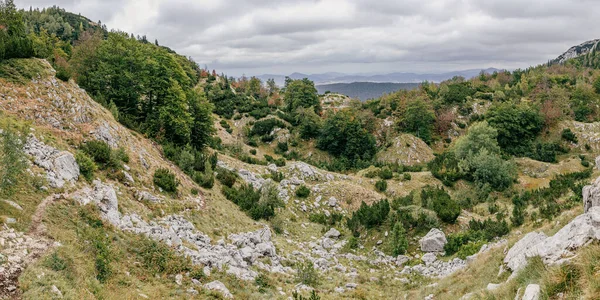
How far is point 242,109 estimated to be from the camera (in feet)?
203

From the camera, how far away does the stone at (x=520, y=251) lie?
846cm

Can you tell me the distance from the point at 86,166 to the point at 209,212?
6.08m

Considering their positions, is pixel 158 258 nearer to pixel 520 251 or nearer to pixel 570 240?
pixel 520 251

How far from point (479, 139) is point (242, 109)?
40844 millimetres

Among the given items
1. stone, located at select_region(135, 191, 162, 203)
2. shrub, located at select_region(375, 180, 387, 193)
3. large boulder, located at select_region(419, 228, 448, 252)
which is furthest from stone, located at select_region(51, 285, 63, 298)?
shrub, located at select_region(375, 180, 387, 193)

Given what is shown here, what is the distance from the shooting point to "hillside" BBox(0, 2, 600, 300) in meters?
8.34

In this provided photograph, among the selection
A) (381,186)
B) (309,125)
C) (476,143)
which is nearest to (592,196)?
(381,186)

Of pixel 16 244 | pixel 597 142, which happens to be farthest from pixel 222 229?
pixel 597 142

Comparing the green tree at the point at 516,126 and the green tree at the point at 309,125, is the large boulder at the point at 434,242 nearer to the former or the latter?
the green tree at the point at 309,125

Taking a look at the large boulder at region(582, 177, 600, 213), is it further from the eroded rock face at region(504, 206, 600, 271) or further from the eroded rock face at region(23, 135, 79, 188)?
the eroded rock face at region(23, 135, 79, 188)

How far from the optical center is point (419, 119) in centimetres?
5484

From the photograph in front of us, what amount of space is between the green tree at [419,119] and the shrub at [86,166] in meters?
50.1

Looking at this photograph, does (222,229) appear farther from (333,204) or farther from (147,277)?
(333,204)

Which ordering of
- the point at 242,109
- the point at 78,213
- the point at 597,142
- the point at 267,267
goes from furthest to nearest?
the point at 242,109
the point at 597,142
the point at 267,267
the point at 78,213
